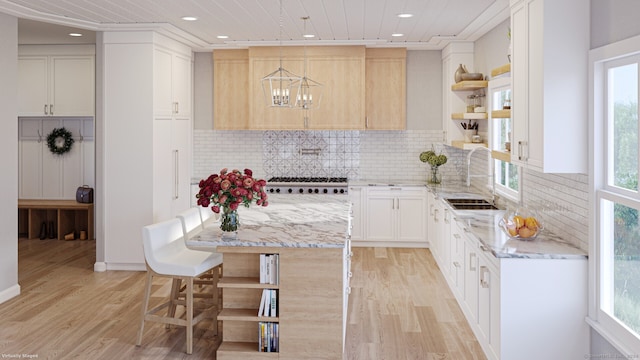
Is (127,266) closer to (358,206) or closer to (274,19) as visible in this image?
(358,206)

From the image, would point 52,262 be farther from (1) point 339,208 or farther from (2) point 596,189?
(2) point 596,189

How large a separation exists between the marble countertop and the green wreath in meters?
4.70

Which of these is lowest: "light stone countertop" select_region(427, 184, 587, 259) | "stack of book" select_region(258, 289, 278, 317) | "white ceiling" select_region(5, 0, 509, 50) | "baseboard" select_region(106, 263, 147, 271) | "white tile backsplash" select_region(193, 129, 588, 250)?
"baseboard" select_region(106, 263, 147, 271)

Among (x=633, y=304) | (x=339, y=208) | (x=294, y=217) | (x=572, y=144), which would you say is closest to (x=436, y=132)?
(x=339, y=208)

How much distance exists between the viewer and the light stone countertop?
152 inches

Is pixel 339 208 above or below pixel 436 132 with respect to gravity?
below

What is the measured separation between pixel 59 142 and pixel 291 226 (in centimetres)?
607

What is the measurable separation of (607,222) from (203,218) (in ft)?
11.2

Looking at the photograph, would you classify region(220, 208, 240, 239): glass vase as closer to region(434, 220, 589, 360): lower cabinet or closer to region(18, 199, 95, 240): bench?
region(434, 220, 589, 360): lower cabinet

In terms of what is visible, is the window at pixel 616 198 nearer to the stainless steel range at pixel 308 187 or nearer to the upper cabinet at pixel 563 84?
the upper cabinet at pixel 563 84

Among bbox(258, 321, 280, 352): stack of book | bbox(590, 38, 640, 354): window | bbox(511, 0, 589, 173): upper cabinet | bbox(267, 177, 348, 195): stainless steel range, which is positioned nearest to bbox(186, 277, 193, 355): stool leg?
bbox(258, 321, 280, 352): stack of book

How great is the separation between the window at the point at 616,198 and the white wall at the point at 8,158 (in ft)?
16.6

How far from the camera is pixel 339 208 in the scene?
552 centimetres

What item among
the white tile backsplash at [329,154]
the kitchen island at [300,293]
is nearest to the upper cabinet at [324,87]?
the white tile backsplash at [329,154]
